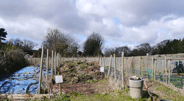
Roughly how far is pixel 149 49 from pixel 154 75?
37313 millimetres

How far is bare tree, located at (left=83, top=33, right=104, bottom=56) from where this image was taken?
40828 mm

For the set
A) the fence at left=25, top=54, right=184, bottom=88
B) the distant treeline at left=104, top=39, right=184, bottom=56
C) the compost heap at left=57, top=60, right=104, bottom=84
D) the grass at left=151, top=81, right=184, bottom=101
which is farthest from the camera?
the distant treeline at left=104, top=39, right=184, bottom=56

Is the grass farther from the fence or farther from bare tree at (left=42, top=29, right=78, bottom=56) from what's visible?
bare tree at (left=42, top=29, right=78, bottom=56)

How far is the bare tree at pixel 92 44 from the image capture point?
40828 mm

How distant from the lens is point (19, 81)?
9.78 meters

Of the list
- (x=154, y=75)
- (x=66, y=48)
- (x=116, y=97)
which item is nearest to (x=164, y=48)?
(x=66, y=48)

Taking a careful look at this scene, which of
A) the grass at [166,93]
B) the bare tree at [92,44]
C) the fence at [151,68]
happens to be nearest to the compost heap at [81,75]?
the fence at [151,68]

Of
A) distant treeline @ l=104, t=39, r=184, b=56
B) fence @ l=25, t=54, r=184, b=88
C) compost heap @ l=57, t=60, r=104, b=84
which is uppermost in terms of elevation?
distant treeline @ l=104, t=39, r=184, b=56

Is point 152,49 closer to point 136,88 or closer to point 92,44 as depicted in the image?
point 92,44

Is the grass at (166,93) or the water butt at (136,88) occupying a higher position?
the water butt at (136,88)

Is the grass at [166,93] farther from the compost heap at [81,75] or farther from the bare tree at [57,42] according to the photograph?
the bare tree at [57,42]

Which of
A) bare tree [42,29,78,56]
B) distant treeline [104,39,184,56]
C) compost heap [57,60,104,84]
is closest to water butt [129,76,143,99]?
compost heap [57,60,104,84]

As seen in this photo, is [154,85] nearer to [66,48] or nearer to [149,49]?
[66,48]

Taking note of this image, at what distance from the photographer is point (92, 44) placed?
4109 centimetres
